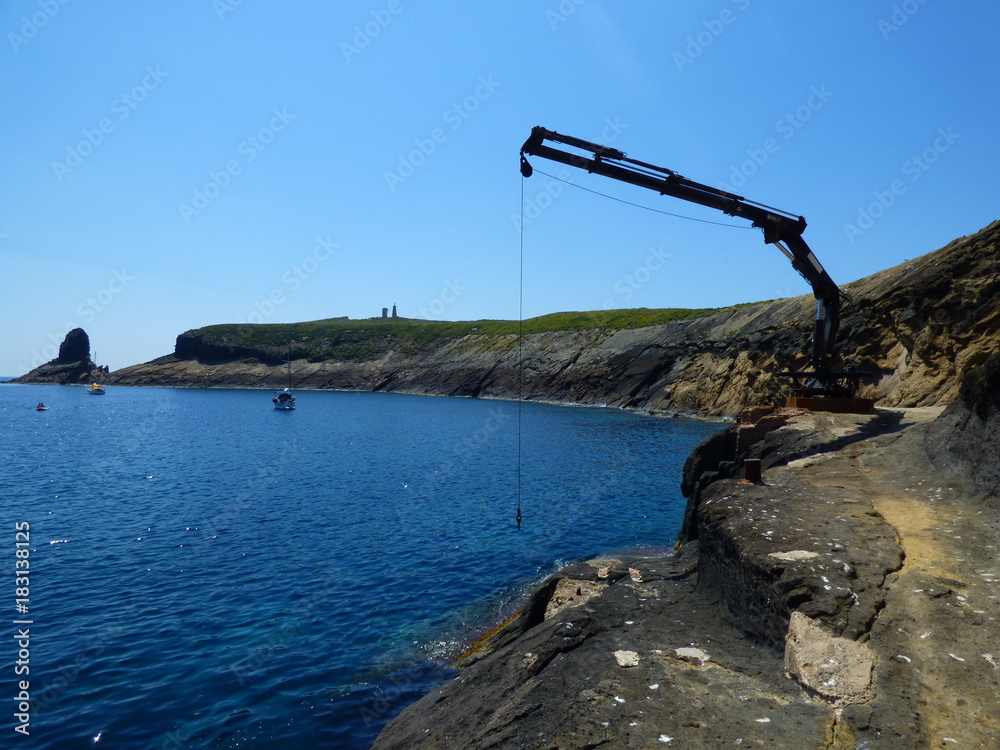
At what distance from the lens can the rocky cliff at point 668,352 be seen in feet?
123

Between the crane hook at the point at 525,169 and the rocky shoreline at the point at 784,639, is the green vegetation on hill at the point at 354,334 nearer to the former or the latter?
the crane hook at the point at 525,169

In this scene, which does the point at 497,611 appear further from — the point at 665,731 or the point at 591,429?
the point at 591,429

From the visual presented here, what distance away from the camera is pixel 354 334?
170 metres

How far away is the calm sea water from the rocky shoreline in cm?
282

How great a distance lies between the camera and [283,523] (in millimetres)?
25984

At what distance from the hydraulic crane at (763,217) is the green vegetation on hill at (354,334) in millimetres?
100177

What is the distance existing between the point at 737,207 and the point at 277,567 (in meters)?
22.6

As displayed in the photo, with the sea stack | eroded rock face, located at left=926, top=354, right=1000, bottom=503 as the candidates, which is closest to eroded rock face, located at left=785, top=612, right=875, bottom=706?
eroded rock face, located at left=926, top=354, right=1000, bottom=503

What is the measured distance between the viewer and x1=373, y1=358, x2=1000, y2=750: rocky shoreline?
21.0 feet

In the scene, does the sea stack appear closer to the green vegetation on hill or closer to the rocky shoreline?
the green vegetation on hill

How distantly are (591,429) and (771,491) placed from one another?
47.9 metres

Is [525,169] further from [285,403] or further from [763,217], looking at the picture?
[285,403]

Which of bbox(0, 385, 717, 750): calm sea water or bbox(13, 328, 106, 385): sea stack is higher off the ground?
bbox(13, 328, 106, 385): sea stack

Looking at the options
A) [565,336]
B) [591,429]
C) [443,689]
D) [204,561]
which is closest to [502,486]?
[204,561]
